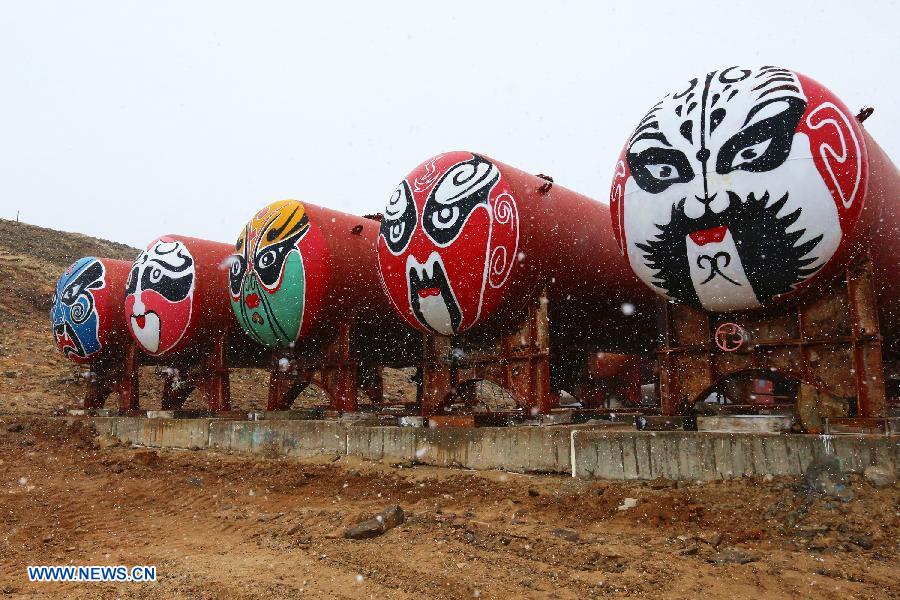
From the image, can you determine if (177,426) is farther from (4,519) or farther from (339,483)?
(339,483)

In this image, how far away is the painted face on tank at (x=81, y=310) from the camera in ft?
46.2

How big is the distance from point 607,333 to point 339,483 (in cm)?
483

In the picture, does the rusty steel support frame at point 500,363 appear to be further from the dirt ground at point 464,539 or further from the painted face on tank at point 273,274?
the painted face on tank at point 273,274

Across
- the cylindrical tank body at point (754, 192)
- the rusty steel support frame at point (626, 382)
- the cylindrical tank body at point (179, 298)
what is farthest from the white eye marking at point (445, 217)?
the rusty steel support frame at point (626, 382)

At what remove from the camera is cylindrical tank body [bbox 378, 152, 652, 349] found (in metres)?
7.90

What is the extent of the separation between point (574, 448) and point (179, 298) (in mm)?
8350

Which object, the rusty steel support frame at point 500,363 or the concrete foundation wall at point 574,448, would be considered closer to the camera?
the concrete foundation wall at point 574,448

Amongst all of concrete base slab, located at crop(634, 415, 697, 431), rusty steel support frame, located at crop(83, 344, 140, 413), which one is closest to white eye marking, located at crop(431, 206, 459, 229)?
concrete base slab, located at crop(634, 415, 697, 431)

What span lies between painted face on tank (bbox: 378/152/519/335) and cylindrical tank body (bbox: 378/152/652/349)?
1 centimetres

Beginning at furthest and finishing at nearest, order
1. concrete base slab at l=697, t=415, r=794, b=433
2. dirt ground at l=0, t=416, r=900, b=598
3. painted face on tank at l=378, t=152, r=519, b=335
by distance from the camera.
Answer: painted face on tank at l=378, t=152, r=519, b=335 → concrete base slab at l=697, t=415, r=794, b=433 → dirt ground at l=0, t=416, r=900, b=598

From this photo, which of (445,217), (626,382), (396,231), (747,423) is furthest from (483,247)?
(626,382)

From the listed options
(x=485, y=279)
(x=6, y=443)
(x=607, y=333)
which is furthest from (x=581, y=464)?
(x=6, y=443)

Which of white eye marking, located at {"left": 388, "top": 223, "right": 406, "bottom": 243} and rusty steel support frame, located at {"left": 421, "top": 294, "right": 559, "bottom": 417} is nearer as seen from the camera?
rusty steel support frame, located at {"left": 421, "top": 294, "right": 559, "bottom": 417}

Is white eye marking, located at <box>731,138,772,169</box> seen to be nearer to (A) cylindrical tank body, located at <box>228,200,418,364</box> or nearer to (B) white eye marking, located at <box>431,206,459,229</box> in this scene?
(B) white eye marking, located at <box>431,206,459,229</box>
